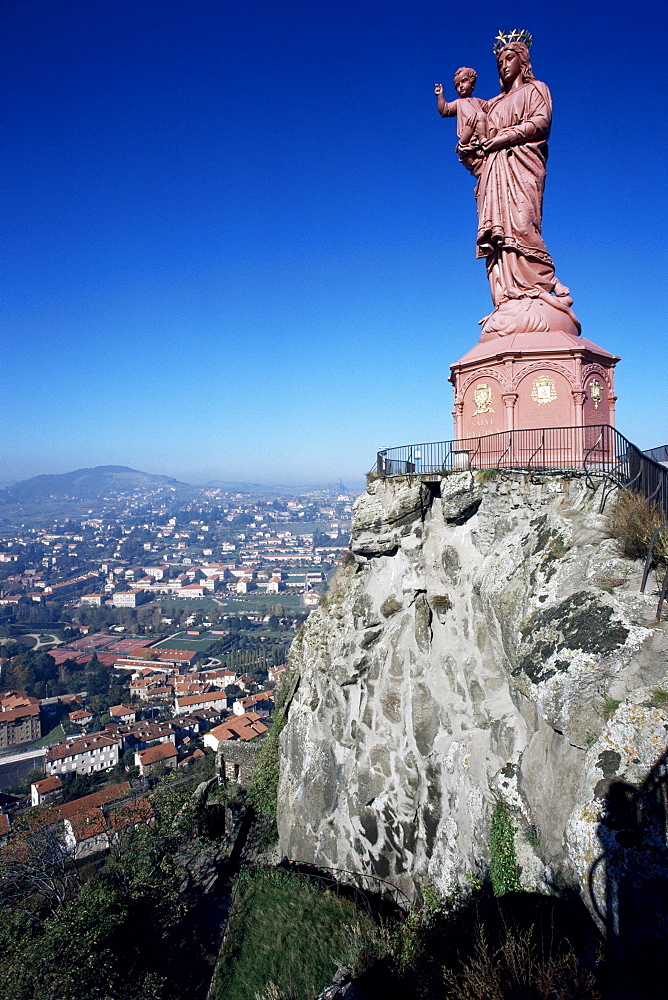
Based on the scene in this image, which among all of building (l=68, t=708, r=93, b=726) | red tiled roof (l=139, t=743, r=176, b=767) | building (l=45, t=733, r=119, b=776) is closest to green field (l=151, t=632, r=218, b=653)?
building (l=68, t=708, r=93, b=726)

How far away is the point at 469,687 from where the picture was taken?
9.73 m

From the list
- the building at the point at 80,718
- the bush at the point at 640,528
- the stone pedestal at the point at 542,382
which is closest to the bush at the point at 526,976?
the bush at the point at 640,528

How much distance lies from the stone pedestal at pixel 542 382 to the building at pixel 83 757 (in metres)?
36.9

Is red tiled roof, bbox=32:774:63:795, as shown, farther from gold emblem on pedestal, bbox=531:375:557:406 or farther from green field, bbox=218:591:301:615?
green field, bbox=218:591:301:615

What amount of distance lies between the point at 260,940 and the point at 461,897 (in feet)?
13.9

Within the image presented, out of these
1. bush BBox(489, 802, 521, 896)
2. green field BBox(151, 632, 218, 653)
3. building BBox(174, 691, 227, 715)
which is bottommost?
green field BBox(151, 632, 218, 653)

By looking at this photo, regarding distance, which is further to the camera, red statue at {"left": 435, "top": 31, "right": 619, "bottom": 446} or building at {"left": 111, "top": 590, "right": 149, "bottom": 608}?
building at {"left": 111, "top": 590, "right": 149, "bottom": 608}

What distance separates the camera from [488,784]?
338 inches

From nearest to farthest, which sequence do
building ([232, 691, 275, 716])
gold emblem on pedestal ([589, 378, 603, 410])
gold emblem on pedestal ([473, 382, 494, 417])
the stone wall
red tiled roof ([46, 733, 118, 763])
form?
1. gold emblem on pedestal ([589, 378, 603, 410])
2. gold emblem on pedestal ([473, 382, 494, 417])
3. the stone wall
4. red tiled roof ([46, 733, 118, 763])
5. building ([232, 691, 275, 716])

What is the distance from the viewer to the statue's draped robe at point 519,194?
1159 cm

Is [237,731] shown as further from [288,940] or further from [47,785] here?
[288,940]

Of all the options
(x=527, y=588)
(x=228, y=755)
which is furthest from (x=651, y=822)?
(x=228, y=755)

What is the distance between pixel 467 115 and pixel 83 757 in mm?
42063

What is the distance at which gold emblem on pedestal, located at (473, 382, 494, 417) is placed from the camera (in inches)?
450
